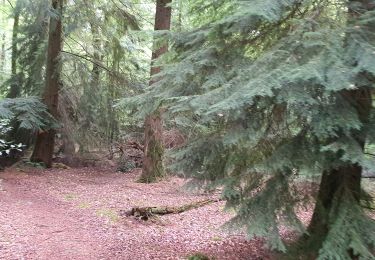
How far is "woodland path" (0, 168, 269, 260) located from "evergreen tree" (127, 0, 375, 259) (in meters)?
0.87

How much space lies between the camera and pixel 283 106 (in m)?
4.59

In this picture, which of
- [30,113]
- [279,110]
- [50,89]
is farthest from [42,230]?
[50,89]

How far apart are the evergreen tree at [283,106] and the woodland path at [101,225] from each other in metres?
0.87

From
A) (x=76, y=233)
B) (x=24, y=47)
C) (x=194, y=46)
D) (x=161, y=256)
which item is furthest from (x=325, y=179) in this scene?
(x=24, y=47)

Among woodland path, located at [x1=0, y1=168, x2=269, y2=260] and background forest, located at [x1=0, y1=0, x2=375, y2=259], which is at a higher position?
background forest, located at [x1=0, y1=0, x2=375, y2=259]

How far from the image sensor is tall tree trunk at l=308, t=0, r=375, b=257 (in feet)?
14.0

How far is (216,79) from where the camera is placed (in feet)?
14.9

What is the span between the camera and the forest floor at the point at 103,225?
637cm

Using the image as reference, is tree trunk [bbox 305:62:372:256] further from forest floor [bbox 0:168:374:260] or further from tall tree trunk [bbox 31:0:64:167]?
tall tree trunk [bbox 31:0:64:167]

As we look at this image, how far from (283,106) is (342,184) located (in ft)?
3.68

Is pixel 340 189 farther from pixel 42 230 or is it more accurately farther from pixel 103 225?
pixel 42 230

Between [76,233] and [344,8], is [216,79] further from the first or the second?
[76,233]

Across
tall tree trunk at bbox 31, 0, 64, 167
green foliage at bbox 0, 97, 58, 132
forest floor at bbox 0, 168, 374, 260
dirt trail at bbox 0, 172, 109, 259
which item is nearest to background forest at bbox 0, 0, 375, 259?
forest floor at bbox 0, 168, 374, 260

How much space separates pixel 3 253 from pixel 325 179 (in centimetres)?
462
